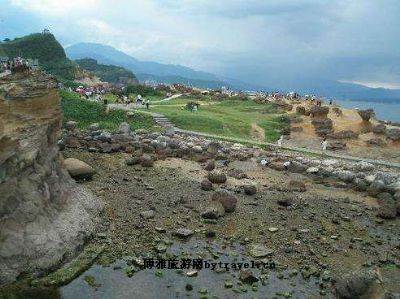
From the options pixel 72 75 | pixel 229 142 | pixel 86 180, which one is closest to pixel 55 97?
pixel 86 180

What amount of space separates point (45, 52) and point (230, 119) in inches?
3133

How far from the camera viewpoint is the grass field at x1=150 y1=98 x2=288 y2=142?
200 feet

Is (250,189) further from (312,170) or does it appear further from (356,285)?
(356,285)

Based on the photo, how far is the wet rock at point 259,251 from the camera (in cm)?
2605

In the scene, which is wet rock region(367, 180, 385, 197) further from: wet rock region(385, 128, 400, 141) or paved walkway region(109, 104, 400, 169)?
wet rock region(385, 128, 400, 141)

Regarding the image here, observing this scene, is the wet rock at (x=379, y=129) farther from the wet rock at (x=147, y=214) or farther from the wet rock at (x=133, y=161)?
the wet rock at (x=147, y=214)

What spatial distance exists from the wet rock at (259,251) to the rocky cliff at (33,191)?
8668 mm

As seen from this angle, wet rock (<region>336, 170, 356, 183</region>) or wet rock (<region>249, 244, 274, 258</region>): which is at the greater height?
wet rock (<region>336, 170, 356, 183</region>)

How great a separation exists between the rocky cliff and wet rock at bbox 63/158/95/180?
570 centimetres

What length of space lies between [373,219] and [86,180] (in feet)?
66.2

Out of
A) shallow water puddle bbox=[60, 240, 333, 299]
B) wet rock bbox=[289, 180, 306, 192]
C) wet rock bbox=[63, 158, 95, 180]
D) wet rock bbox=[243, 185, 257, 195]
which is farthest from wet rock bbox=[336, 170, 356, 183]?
wet rock bbox=[63, 158, 95, 180]

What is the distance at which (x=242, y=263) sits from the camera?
25.0 meters

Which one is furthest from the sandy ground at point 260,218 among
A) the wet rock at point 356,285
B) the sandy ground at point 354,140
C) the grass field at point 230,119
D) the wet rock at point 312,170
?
the grass field at point 230,119

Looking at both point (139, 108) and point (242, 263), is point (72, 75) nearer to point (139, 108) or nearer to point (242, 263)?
point (139, 108)
